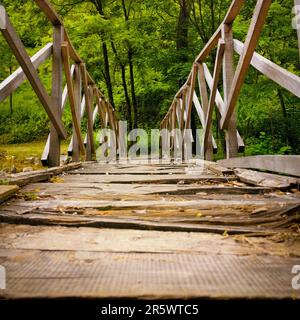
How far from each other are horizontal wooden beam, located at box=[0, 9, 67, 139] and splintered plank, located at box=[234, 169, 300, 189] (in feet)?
5.56

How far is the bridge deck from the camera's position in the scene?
0.76 metres

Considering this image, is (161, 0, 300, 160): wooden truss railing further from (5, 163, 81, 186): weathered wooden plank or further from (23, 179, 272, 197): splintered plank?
(5, 163, 81, 186): weathered wooden plank

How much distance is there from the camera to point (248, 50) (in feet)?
7.79

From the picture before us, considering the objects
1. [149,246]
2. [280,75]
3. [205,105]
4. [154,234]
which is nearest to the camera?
[149,246]

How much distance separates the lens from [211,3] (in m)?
7.94

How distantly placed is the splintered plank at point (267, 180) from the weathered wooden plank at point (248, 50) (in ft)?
2.36

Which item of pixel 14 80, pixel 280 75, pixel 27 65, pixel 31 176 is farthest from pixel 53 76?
pixel 280 75

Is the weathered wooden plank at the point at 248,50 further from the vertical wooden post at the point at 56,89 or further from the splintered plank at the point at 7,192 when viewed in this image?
the splintered plank at the point at 7,192

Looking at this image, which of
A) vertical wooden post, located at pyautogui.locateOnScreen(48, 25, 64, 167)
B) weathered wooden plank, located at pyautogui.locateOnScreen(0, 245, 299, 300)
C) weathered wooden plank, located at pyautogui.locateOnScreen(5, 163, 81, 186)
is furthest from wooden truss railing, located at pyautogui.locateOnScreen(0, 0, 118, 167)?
weathered wooden plank, located at pyautogui.locateOnScreen(0, 245, 299, 300)

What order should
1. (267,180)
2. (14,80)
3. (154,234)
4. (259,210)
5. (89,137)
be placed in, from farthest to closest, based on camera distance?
(89,137)
(14,80)
(267,180)
(259,210)
(154,234)

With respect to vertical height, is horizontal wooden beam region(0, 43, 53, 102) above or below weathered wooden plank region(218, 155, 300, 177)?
above

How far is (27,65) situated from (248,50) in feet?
5.16

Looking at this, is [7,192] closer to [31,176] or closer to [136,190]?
[31,176]
